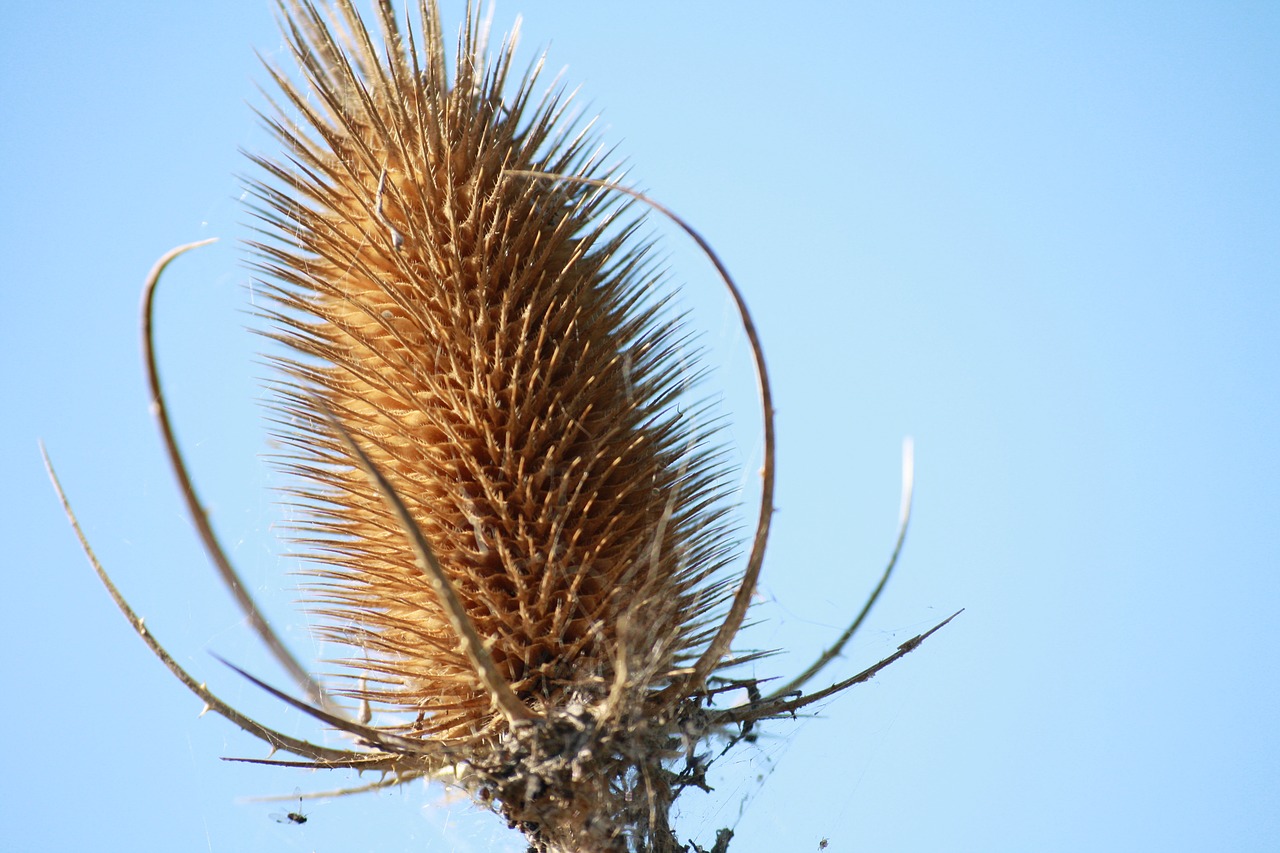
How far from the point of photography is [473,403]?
359 cm

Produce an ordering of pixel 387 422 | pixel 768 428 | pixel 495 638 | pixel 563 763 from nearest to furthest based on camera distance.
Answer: pixel 768 428 → pixel 563 763 → pixel 495 638 → pixel 387 422

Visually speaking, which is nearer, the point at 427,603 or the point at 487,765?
the point at 487,765

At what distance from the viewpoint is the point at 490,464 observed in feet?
11.7

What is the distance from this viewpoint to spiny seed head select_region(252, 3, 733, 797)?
3.42m

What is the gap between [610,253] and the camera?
4.05 metres

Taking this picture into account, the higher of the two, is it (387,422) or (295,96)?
(295,96)

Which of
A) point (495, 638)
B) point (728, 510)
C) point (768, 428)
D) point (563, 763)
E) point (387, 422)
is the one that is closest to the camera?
point (768, 428)

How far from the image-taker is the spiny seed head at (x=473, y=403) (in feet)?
11.2

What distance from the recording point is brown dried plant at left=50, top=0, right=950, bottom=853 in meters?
3.23

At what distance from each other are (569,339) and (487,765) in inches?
48.8

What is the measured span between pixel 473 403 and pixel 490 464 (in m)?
0.18

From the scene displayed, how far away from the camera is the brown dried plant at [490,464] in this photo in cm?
323

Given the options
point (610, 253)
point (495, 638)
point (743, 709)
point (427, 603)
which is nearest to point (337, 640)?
point (427, 603)

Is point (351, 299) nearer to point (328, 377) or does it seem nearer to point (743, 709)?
point (328, 377)
